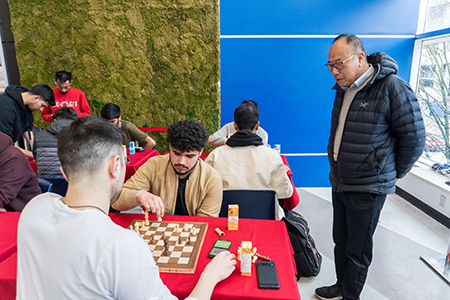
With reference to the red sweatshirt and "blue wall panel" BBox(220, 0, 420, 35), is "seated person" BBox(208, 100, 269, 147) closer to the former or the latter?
"blue wall panel" BBox(220, 0, 420, 35)

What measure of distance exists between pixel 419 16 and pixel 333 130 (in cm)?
351

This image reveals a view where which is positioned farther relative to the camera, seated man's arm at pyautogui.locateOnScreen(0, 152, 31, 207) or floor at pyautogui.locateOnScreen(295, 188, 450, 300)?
floor at pyautogui.locateOnScreen(295, 188, 450, 300)

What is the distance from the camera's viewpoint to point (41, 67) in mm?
4500

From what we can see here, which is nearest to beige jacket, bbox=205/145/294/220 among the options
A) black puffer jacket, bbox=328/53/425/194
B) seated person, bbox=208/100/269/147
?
black puffer jacket, bbox=328/53/425/194

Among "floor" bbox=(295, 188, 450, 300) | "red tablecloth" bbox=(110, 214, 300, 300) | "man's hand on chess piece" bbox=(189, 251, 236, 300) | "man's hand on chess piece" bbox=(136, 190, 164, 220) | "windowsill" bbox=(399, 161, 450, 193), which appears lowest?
"floor" bbox=(295, 188, 450, 300)

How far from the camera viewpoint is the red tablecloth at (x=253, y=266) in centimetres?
109

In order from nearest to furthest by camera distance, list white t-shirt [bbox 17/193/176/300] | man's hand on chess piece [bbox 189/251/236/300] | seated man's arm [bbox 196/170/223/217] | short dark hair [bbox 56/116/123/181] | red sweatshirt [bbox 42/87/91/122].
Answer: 1. white t-shirt [bbox 17/193/176/300]
2. short dark hair [bbox 56/116/123/181]
3. man's hand on chess piece [bbox 189/251/236/300]
4. seated man's arm [bbox 196/170/223/217]
5. red sweatshirt [bbox 42/87/91/122]

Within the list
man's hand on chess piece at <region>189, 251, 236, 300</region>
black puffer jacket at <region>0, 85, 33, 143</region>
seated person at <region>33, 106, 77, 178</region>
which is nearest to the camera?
man's hand on chess piece at <region>189, 251, 236, 300</region>

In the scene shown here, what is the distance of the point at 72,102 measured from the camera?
4.12 metres

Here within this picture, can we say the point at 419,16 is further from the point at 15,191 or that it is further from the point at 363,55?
the point at 15,191

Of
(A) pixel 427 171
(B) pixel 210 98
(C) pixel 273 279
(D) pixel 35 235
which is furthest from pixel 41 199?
(A) pixel 427 171

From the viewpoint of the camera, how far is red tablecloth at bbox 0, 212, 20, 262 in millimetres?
1327

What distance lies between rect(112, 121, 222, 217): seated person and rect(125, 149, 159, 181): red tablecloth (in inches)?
40.9

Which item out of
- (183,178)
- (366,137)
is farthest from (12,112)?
(366,137)
